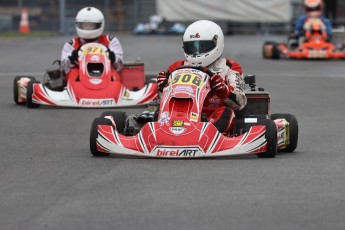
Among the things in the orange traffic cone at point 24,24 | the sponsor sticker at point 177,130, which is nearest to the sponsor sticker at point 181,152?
the sponsor sticker at point 177,130

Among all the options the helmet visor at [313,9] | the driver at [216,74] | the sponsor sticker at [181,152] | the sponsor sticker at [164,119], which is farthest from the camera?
the helmet visor at [313,9]

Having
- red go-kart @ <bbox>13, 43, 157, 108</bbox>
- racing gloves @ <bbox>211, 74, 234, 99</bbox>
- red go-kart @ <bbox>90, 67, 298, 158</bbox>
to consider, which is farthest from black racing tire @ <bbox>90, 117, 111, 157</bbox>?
red go-kart @ <bbox>13, 43, 157, 108</bbox>

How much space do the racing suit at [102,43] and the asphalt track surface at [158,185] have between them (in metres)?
1.97

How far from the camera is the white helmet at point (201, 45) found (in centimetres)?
1059

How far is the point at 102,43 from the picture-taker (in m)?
16.7

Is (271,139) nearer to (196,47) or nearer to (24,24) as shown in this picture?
(196,47)

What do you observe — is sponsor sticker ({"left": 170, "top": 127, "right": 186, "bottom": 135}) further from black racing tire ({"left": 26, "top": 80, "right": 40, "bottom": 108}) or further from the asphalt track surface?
black racing tire ({"left": 26, "top": 80, "right": 40, "bottom": 108})

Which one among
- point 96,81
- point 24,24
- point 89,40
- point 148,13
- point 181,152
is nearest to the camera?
point 181,152

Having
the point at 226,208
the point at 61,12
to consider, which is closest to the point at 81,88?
the point at 226,208

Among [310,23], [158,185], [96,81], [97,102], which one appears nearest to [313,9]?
[310,23]

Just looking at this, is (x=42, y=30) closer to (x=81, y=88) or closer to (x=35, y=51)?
(x=35, y=51)

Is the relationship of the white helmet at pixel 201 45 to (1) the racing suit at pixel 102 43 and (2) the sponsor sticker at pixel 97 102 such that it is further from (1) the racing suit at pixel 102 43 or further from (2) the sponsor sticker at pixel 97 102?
(1) the racing suit at pixel 102 43

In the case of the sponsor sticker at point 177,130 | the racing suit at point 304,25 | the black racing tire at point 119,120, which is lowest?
the racing suit at point 304,25

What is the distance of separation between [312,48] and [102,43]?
1110 centimetres
